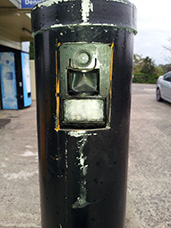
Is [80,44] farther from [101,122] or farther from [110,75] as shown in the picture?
[101,122]

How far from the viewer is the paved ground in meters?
2.15

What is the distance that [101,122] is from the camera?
1.14 meters

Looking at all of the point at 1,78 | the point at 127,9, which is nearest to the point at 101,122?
the point at 127,9

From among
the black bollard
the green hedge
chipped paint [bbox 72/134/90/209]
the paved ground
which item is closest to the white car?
the paved ground

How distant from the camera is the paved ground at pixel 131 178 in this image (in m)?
2.15

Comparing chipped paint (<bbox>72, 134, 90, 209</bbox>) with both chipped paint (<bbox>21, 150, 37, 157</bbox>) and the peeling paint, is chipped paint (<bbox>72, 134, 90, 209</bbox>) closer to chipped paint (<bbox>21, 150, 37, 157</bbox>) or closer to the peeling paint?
the peeling paint

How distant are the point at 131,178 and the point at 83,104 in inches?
85.3

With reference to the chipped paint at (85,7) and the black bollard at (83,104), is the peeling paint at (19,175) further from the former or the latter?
the chipped paint at (85,7)

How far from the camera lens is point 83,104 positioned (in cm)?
110

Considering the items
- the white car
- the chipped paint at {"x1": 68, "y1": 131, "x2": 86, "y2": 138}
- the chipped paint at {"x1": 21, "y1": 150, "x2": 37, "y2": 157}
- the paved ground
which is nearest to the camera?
the chipped paint at {"x1": 68, "y1": 131, "x2": 86, "y2": 138}

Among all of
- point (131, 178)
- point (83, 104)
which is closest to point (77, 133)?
point (83, 104)

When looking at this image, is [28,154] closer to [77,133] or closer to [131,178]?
[131,178]

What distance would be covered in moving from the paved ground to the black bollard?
1.05 meters

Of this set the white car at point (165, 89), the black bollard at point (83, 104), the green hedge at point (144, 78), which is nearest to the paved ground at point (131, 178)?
the black bollard at point (83, 104)
